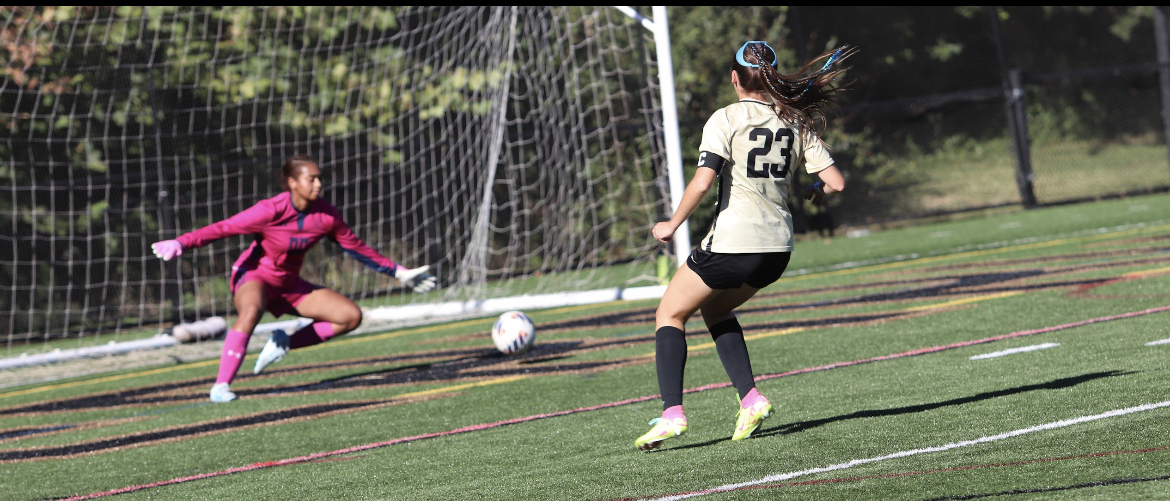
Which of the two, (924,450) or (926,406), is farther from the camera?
(926,406)

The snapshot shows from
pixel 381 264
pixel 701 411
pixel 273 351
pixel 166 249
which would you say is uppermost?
pixel 166 249

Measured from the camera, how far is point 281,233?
837 cm

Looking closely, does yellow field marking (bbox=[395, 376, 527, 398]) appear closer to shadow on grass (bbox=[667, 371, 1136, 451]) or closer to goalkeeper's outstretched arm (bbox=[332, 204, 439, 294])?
goalkeeper's outstretched arm (bbox=[332, 204, 439, 294])

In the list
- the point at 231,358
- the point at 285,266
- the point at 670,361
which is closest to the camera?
the point at 670,361

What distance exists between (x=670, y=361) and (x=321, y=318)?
4371 mm

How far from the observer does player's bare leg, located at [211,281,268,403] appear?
8164 millimetres

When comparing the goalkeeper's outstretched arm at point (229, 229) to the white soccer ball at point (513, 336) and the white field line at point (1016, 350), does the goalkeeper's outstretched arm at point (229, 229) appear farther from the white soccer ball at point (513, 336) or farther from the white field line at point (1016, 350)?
the white field line at point (1016, 350)

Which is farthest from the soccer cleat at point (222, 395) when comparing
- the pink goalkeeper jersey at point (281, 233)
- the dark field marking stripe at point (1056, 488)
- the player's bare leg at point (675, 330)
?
the dark field marking stripe at point (1056, 488)

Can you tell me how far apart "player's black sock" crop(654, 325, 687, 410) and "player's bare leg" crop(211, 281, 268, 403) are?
13.4 ft

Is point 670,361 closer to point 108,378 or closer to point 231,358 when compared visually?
point 231,358

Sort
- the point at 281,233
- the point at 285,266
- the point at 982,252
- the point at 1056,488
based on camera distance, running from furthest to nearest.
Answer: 1. the point at 982,252
2. the point at 285,266
3. the point at 281,233
4. the point at 1056,488

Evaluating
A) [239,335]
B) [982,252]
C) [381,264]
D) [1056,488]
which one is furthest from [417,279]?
[982,252]

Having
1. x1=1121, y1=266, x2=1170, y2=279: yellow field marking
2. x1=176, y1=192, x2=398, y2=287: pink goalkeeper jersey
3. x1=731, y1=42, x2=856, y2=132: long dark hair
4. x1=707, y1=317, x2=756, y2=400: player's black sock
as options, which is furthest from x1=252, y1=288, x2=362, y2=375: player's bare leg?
x1=1121, y1=266, x2=1170, y2=279: yellow field marking

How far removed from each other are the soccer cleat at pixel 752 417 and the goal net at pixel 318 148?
8.93 m
